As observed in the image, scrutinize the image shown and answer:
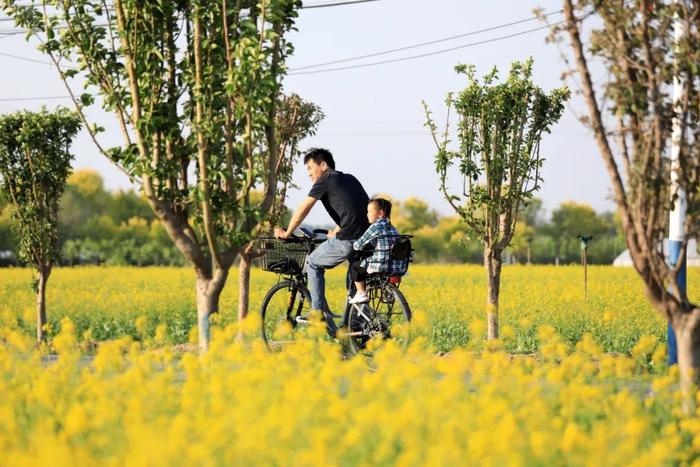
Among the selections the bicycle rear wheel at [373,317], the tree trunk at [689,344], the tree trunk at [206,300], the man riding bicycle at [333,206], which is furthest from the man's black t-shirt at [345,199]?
the tree trunk at [689,344]

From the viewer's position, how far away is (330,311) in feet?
32.4

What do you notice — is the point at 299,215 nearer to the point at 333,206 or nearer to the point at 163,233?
the point at 333,206

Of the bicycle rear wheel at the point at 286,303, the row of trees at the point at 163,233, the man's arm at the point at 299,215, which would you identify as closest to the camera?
the man's arm at the point at 299,215

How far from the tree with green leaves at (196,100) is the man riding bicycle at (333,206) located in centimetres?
120

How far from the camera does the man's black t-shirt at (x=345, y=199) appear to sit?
932 centimetres

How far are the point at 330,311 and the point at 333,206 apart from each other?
3.79 ft

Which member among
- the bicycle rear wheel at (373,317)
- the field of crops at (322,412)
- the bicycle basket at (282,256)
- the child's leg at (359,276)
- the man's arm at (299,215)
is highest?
the man's arm at (299,215)

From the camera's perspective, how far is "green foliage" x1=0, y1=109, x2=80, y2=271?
13141mm

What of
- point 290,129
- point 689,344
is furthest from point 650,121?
point 290,129

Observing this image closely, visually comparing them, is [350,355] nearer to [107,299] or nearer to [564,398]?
[564,398]

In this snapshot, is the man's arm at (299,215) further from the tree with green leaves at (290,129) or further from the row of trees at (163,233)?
the row of trees at (163,233)

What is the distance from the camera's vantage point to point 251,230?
8.13 m

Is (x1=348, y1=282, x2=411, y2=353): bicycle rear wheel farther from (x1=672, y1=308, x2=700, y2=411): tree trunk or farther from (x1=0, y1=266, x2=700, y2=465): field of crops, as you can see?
(x1=672, y1=308, x2=700, y2=411): tree trunk

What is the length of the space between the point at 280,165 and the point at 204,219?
5527mm
